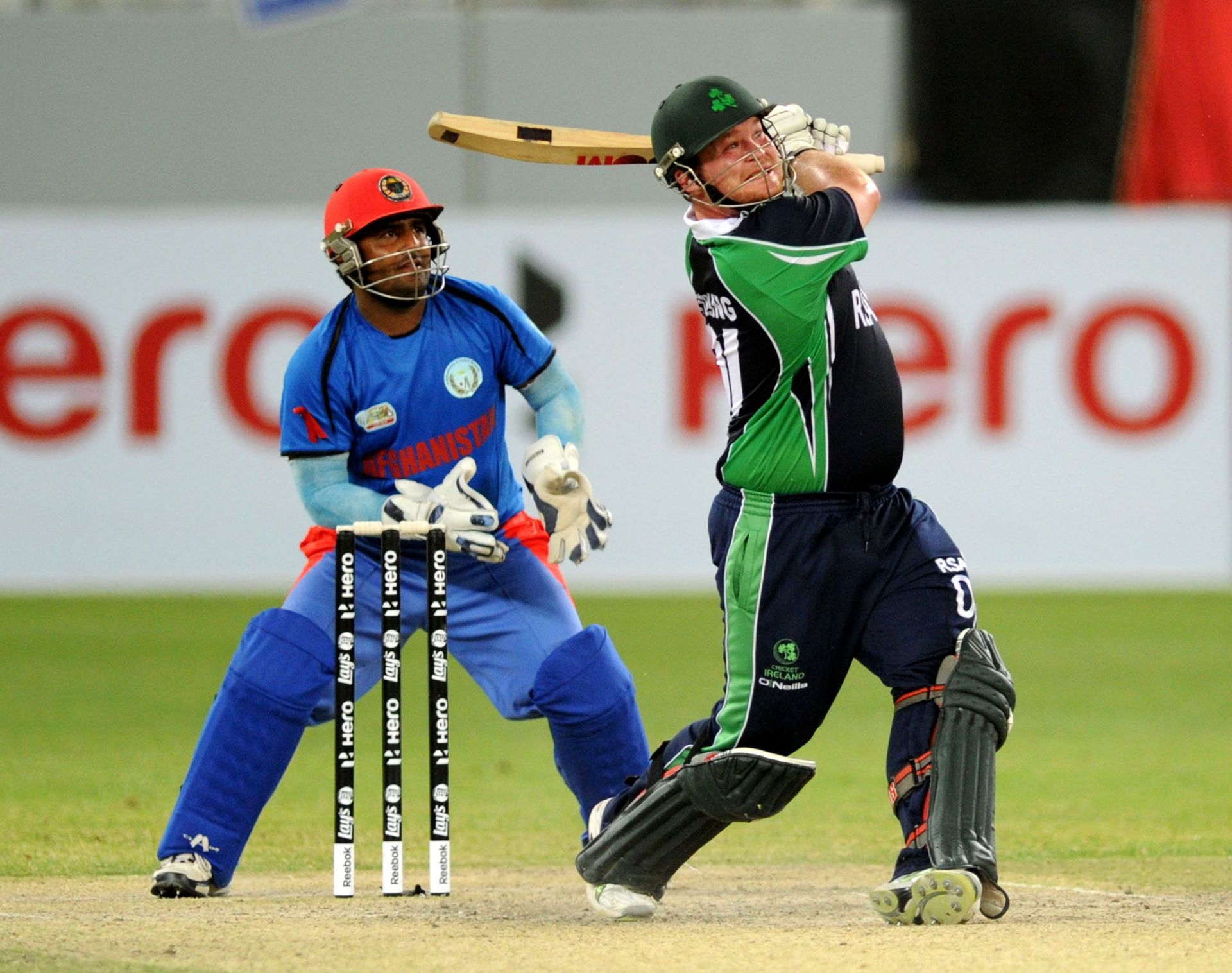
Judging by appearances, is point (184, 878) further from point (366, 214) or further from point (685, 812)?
point (366, 214)

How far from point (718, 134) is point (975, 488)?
10.1m

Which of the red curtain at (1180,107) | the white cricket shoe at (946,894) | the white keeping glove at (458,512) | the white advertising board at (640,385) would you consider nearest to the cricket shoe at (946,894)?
the white cricket shoe at (946,894)

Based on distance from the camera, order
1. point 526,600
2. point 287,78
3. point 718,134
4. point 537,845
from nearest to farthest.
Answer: point 718,134 < point 526,600 < point 537,845 < point 287,78

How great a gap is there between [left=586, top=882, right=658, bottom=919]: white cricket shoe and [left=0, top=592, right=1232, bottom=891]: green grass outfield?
119 centimetres

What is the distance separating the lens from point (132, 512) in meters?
14.8

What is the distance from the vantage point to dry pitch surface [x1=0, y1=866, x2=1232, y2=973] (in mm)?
4715

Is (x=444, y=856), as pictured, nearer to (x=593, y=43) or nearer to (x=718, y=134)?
(x=718, y=134)

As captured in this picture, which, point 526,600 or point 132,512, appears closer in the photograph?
point 526,600

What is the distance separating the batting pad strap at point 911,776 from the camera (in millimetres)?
5211

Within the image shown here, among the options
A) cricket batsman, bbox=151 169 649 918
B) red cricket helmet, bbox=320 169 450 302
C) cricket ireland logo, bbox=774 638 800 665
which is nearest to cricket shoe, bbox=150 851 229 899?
cricket batsman, bbox=151 169 649 918

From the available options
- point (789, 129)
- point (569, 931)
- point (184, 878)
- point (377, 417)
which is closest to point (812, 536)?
point (789, 129)

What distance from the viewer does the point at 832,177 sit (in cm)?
538

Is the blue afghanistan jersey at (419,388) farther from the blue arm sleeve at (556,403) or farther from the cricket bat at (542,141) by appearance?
the cricket bat at (542,141)

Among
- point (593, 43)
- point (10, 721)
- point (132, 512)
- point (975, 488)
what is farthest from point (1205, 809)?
point (593, 43)
